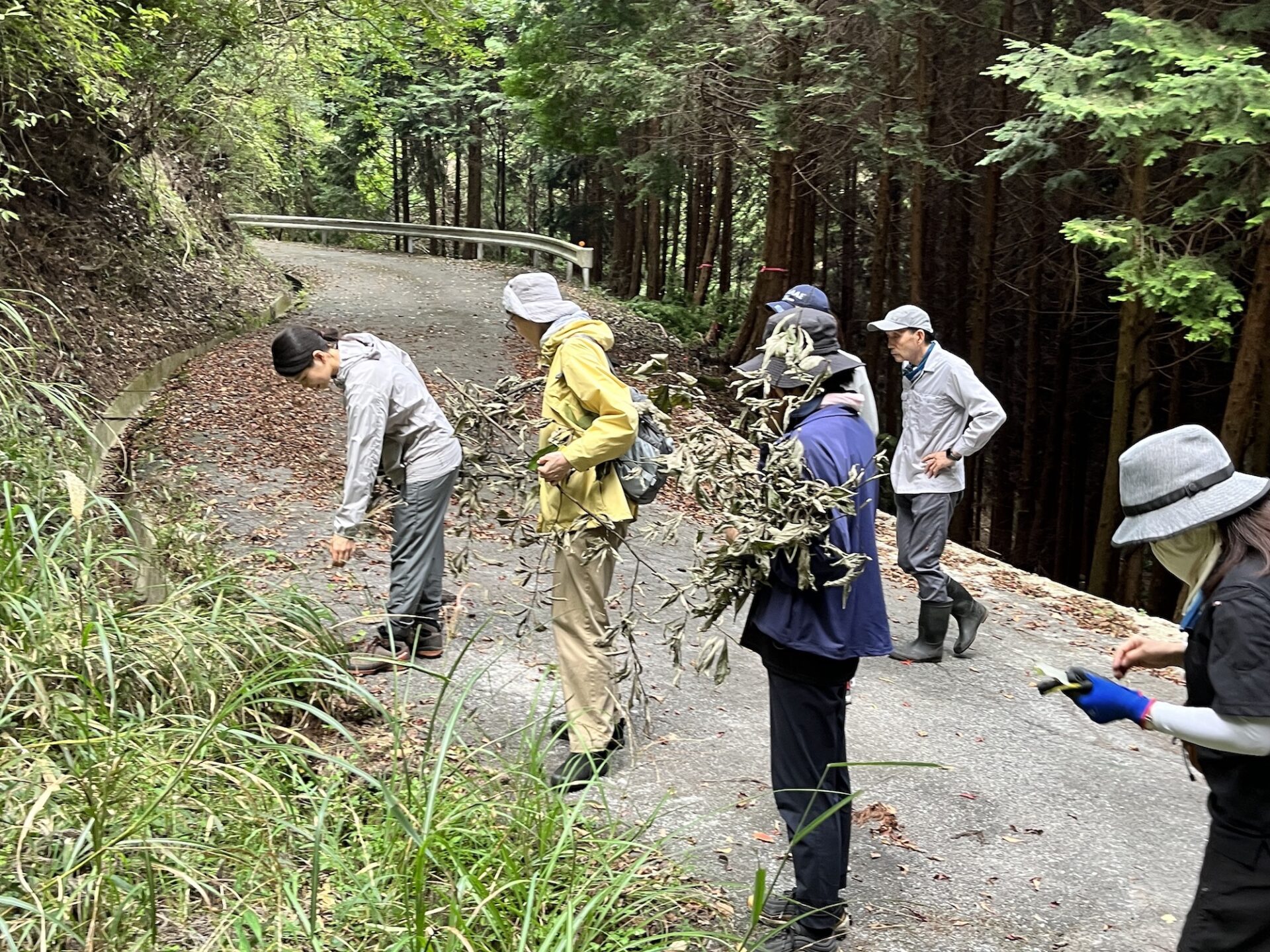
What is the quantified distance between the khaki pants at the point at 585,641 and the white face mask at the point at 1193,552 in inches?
90.4

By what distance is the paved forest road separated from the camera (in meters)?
4.11

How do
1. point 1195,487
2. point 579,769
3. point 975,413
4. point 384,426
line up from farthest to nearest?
point 975,413 < point 384,426 < point 579,769 < point 1195,487

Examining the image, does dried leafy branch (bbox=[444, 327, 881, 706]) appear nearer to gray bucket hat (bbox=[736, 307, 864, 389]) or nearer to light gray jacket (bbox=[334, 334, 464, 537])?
gray bucket hat (bbox=[736, 307, 864, 389])

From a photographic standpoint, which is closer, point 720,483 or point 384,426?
point 720,483

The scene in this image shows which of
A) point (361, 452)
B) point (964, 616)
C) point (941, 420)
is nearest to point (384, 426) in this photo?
point (361, 452)

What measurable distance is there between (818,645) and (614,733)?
157 cm

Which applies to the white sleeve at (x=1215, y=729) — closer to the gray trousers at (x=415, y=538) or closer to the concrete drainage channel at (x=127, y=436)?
the gray trousers at (x=415, y=538)

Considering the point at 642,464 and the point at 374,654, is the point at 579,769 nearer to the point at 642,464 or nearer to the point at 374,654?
the point at 642,464

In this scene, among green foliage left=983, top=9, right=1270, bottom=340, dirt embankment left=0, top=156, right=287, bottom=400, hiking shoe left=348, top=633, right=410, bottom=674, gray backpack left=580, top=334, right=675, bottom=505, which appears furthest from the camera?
dirt embankment left=0, top=156, right=287, bottom=400

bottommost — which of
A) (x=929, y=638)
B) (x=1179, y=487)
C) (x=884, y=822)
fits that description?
(x=929, y=638)

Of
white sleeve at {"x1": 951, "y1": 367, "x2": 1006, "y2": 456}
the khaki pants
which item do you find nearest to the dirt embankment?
the khaki pants

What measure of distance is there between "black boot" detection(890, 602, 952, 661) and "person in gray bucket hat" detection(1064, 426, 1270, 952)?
411 centimetres

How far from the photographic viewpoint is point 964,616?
7.05 m

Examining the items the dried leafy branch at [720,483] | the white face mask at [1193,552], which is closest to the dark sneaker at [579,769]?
the dried leafy branch at [720,483]
